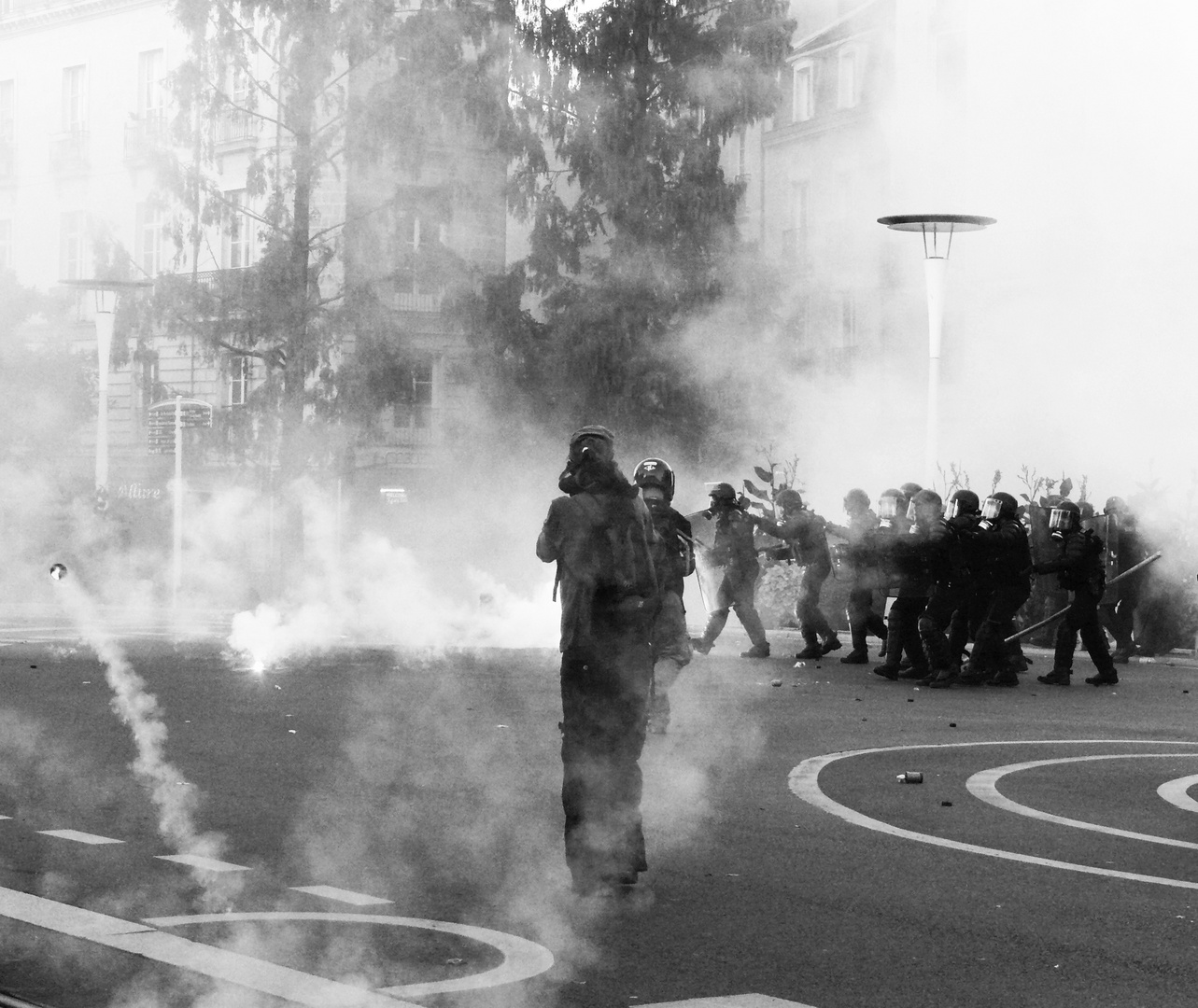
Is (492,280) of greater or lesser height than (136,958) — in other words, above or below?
above

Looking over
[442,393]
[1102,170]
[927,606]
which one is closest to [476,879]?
[1102,170]

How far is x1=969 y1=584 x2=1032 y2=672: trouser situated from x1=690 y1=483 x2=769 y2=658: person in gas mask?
111 inches

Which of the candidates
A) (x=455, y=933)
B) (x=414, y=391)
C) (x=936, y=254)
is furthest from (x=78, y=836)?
(x=414, y=391)

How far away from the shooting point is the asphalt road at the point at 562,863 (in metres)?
5.79

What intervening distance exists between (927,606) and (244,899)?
1093 cm

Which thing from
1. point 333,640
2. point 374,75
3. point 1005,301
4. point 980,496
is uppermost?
point 374,75

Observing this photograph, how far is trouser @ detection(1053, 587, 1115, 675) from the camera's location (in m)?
16.7

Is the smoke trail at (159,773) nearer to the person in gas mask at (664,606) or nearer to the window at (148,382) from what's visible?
the window at (148,382)

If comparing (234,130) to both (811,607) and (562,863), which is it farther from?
(562,863)

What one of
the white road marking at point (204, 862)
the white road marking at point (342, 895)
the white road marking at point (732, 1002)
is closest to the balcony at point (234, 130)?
the white road marking at point (204, 862)

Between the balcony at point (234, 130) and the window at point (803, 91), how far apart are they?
7056 mm

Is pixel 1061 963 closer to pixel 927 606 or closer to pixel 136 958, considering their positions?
pixel 136 958

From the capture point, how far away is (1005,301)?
9766mm

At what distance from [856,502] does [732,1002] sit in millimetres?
12367
